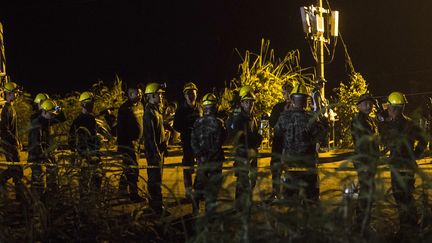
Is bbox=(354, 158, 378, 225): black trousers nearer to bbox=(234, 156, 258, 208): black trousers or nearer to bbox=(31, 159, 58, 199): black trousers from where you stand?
bbox=(234, 156, 258, 208): black trousers

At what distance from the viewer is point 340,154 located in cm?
1553

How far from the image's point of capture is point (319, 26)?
1608 centimetres

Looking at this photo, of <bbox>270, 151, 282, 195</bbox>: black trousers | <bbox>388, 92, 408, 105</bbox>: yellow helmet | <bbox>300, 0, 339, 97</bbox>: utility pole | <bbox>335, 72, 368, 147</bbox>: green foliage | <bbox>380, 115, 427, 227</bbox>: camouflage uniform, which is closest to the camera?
<bbox>380, 115, 427, 227</bbox>: camouflage uniform

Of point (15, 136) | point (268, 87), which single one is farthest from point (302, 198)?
point (268, 87)

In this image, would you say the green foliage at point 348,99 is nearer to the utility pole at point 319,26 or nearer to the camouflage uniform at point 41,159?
the utility pole at point 319,26

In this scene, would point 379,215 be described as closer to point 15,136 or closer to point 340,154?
point 15,136

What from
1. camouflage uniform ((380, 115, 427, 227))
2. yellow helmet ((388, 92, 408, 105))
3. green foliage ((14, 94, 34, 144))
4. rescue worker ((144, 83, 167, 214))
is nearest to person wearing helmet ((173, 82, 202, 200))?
rescue worker ((144, 83, 167, 214))

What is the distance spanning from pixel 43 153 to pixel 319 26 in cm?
1043

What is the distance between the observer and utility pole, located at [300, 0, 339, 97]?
51.7 ft

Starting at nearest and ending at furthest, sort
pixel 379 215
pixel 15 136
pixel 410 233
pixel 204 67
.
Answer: pixel 379 215
pixel 410 233
pixel 15 136
pixel 204 67

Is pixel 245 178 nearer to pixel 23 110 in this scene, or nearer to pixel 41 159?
pixel 41 159

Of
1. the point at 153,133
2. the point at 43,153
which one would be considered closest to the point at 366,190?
the point at 43,153

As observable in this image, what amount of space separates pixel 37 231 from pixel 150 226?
1110mm

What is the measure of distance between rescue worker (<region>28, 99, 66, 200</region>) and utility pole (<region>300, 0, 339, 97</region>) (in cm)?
657
